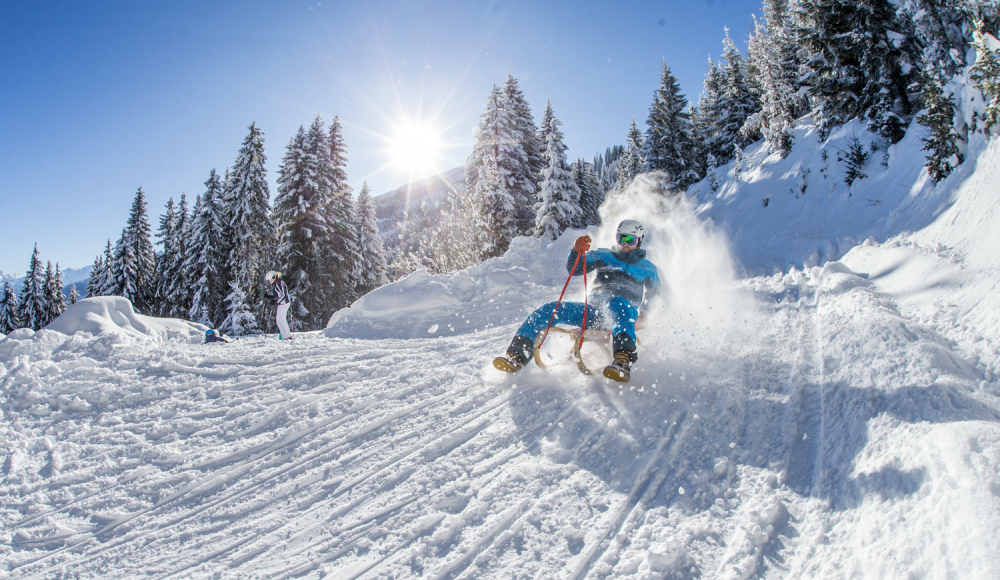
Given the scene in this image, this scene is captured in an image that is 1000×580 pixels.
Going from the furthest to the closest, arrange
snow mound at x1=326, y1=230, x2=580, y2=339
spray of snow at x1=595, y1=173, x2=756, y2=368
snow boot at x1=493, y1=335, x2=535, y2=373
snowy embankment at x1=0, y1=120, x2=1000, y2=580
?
snow mound at x1=326, y1=230, x2=580, y2=339 < spray of snow at x1=595, y1=173, x2=756, y2=368 < snow boot at x1=493, y1=335, x2=535, y2=373 < snowy embankment at x1=0, y1=120, x2=1000, y2=580

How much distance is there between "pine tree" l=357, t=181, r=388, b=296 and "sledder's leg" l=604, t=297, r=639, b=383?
70.7 ft

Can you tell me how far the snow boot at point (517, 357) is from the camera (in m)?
4.18

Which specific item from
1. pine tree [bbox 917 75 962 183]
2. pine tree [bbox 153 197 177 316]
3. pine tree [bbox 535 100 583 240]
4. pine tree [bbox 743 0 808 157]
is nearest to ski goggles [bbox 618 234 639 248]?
pine tree [bbox 917 75 962 183]

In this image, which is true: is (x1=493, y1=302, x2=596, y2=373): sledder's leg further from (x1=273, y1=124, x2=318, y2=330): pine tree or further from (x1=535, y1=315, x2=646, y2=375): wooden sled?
(x1=273, y1=124, x2=318, y2=330): pine tree

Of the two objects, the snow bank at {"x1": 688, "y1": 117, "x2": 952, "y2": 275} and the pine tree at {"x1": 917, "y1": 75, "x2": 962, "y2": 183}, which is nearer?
the pine tree at {"x1": 917, "y1": 75, "x2": 962, "y2": 183}

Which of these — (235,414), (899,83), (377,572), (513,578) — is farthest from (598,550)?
(899,83)

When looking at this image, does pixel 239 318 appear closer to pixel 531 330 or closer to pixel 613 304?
pixel 531 330

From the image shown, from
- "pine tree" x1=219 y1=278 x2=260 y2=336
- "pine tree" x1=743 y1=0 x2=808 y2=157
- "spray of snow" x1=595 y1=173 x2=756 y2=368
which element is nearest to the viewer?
"spray of snow" x1=595 y1=173 x2=756 y2=368

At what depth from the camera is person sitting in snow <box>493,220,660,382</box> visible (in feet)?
12.9

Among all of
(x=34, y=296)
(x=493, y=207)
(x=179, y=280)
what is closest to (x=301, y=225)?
(x=493, y=207)

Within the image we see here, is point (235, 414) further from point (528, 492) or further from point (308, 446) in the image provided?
point (528, 492)

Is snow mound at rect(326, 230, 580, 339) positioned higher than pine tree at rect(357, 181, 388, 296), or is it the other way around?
pine tree at rect(357, 181, 388, 296)

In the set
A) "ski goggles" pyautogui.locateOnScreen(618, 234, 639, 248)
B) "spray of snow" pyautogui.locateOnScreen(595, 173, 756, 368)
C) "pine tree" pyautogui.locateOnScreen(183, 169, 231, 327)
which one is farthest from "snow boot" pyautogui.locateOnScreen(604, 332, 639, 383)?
"pine tree" pyautogui.locateOnScreen(183, 169, 231, 327)

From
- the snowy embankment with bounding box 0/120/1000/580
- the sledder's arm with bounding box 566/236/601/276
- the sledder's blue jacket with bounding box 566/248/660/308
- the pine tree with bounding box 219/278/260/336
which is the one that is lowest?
the snowy embankment with bounding box 0/120/1000/580
